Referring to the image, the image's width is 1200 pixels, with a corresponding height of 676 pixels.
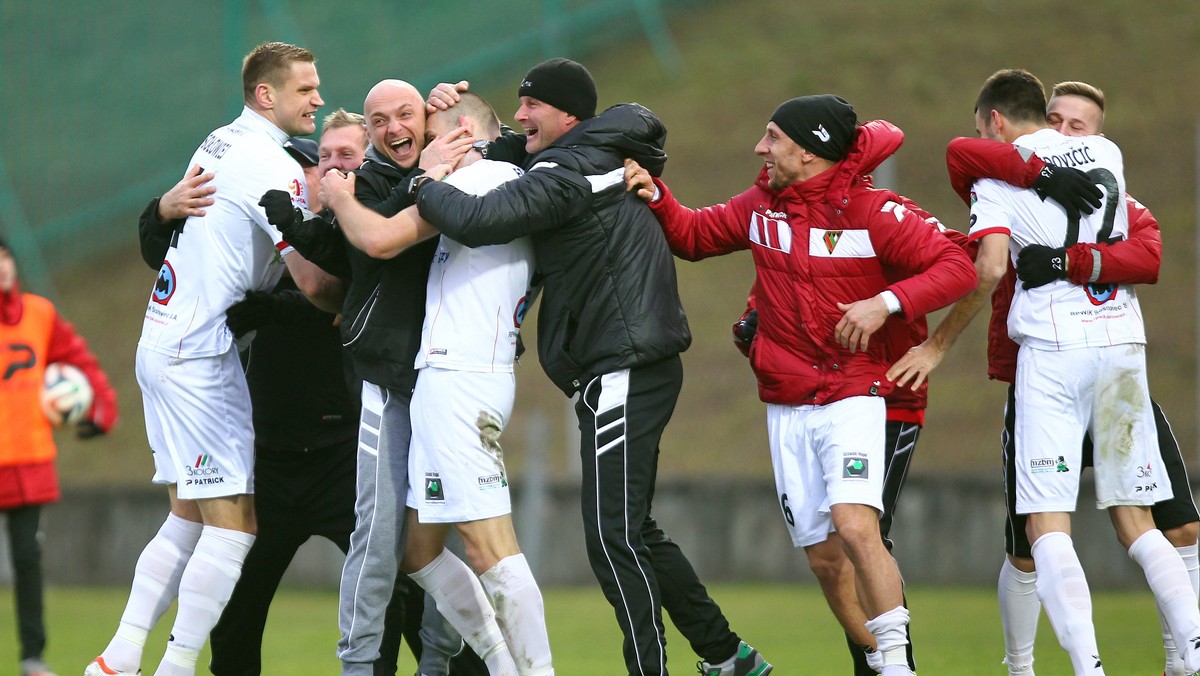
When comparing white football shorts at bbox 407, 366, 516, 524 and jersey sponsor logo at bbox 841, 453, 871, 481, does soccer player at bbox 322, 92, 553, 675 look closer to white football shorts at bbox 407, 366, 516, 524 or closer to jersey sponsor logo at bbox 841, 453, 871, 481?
white football shorts at bbox 407, 366, 516, 524

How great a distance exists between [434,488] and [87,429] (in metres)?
1.69

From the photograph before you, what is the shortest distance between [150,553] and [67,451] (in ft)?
36.7

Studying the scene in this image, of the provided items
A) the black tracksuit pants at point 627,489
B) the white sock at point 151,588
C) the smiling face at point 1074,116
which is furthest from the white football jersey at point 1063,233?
the white sock at point 151,588

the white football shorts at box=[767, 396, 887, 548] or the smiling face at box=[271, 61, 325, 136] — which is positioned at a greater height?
the smiling face at box=[271, 61, 325, 136]

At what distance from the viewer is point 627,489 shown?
603cm

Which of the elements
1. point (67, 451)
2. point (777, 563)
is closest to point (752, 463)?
point (777, 563)

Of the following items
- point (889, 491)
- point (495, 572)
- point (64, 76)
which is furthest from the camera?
point (64, 76)

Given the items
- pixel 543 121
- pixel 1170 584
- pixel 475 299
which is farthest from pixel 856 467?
pixel 543 121

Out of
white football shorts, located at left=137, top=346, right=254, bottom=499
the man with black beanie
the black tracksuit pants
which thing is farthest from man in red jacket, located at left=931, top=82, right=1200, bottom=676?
white football shorts, located at left=137, top=346, right=254, bottom=499

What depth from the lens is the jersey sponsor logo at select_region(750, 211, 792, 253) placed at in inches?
251

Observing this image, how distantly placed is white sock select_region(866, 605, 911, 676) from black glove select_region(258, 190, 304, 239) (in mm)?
2934

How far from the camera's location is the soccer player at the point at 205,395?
644 cm

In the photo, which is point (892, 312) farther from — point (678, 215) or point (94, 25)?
point (94, 25)

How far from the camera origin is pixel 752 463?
14.7 m
